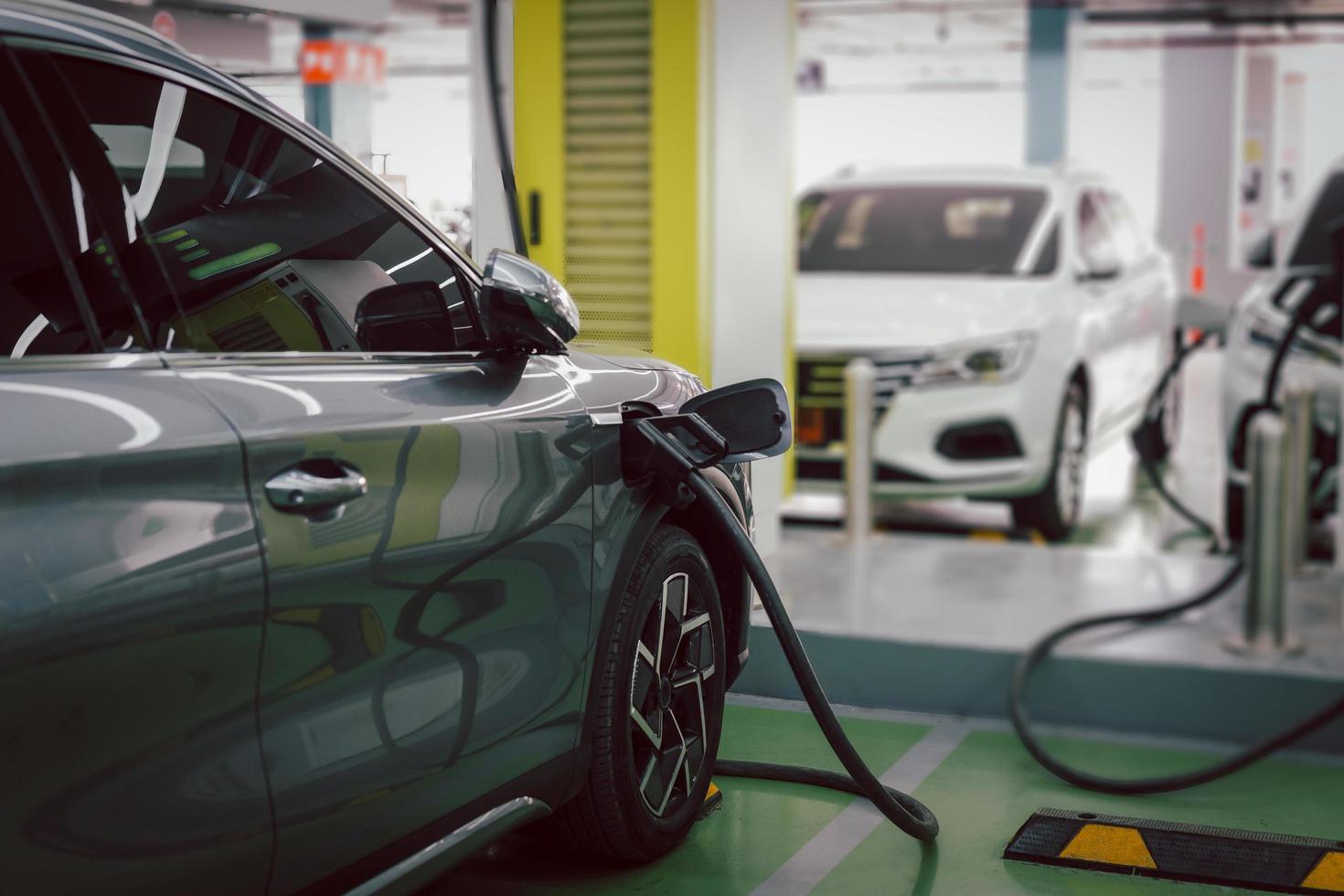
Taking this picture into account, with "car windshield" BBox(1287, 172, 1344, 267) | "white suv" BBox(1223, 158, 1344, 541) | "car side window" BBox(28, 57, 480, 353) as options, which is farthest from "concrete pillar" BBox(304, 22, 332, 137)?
"car windshield" BBox(1287, 172, 1344, 267)

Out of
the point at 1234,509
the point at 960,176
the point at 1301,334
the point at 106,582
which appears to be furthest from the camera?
the point at 960,176

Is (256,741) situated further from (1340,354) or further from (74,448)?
(1340,354)

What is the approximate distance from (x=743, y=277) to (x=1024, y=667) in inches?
69.6

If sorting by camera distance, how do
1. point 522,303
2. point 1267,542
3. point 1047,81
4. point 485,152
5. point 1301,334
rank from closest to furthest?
point 522,303 < point 485,152 < point 1267,542 < point 1301,334 < point 1047,81

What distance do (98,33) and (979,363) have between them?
492 centimetres

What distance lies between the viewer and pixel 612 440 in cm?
260

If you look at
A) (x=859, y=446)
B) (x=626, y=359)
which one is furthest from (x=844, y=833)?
(x=859, y=446)

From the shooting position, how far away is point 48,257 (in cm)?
168

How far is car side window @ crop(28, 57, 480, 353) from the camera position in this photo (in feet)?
5.99

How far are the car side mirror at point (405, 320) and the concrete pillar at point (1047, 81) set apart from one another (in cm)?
1445

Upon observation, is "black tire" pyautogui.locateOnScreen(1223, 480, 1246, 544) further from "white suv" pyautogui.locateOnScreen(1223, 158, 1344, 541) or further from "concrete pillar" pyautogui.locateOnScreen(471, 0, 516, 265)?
"concrete pillar" pyautogui.locateOnScreen(471, 0, 516, 265)

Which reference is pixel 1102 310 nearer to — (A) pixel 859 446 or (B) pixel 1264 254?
(B) pixel 1264 254

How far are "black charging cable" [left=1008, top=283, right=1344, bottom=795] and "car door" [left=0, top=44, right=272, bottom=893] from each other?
217cm

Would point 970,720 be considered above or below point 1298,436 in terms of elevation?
below
